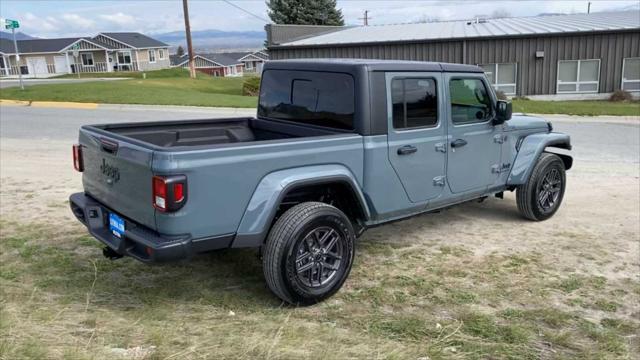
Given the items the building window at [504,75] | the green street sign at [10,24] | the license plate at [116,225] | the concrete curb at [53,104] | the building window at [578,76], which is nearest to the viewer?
the license plate at [116,225]

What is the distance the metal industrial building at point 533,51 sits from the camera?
2725cm

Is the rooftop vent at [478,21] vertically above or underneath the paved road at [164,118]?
above

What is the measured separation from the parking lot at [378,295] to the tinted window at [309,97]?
1393 millimetres

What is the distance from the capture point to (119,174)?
4.18 meters

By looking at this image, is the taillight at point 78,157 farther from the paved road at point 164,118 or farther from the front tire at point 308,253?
the paved road at point 164,118

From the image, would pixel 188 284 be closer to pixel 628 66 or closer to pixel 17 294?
pixel 17 294

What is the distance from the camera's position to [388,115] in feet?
15.6

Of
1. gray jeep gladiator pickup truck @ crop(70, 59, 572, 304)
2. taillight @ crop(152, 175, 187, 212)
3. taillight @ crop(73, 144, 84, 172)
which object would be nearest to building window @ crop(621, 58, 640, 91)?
gray jeep gladiator pickup truck @ crop(70, 59, 572, 304)

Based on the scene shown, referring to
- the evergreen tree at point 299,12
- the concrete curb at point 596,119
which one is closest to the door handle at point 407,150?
the concrete curb at point 596,119

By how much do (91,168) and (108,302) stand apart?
1.13 m

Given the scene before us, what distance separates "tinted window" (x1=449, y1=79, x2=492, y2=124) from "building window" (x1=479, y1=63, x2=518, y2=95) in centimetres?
2468

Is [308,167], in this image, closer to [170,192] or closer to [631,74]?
[170,192]

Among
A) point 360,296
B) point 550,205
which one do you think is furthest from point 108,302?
point 550,205

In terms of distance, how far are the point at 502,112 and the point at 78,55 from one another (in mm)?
72915
